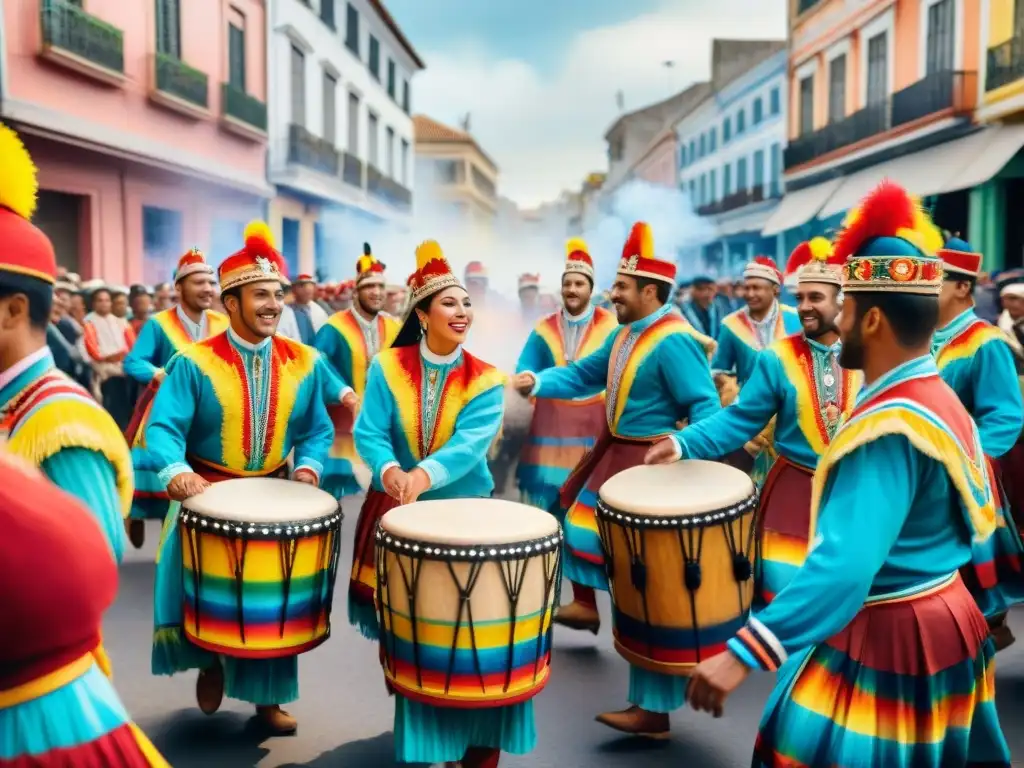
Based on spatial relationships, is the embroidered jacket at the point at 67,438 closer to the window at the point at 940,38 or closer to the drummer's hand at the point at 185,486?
the drummer's hand at the point at 185,486

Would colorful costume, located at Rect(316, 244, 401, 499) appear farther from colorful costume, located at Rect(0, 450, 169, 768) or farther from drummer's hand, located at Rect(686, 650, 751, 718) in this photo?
colorful costume, located at Rect(0, 450, 169, 768)

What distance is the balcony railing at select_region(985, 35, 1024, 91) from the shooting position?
49.4ft

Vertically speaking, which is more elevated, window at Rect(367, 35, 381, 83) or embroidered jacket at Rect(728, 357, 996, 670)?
window at Rect(367, 35, 381, 83)

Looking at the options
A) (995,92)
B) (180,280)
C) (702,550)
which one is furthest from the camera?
(995,92)

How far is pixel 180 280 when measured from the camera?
6762 mm

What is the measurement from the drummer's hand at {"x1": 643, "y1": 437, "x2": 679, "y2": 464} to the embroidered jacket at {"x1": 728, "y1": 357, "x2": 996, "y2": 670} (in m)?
1.48

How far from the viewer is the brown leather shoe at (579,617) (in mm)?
5402

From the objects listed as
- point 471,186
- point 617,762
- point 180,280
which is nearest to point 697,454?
point 617,762

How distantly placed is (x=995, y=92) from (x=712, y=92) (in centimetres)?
2323

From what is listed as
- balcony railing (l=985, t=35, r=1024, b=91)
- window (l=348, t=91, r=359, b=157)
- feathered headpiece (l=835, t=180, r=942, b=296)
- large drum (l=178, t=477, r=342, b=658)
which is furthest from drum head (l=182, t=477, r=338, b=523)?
window (l=348, t=91, r=359, b=157)

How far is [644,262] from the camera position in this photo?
4980 millimetres

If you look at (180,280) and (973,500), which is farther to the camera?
(180,280)

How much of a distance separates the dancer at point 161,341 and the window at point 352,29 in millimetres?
22166

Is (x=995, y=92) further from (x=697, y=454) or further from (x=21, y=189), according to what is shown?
(x=21, y=189)
